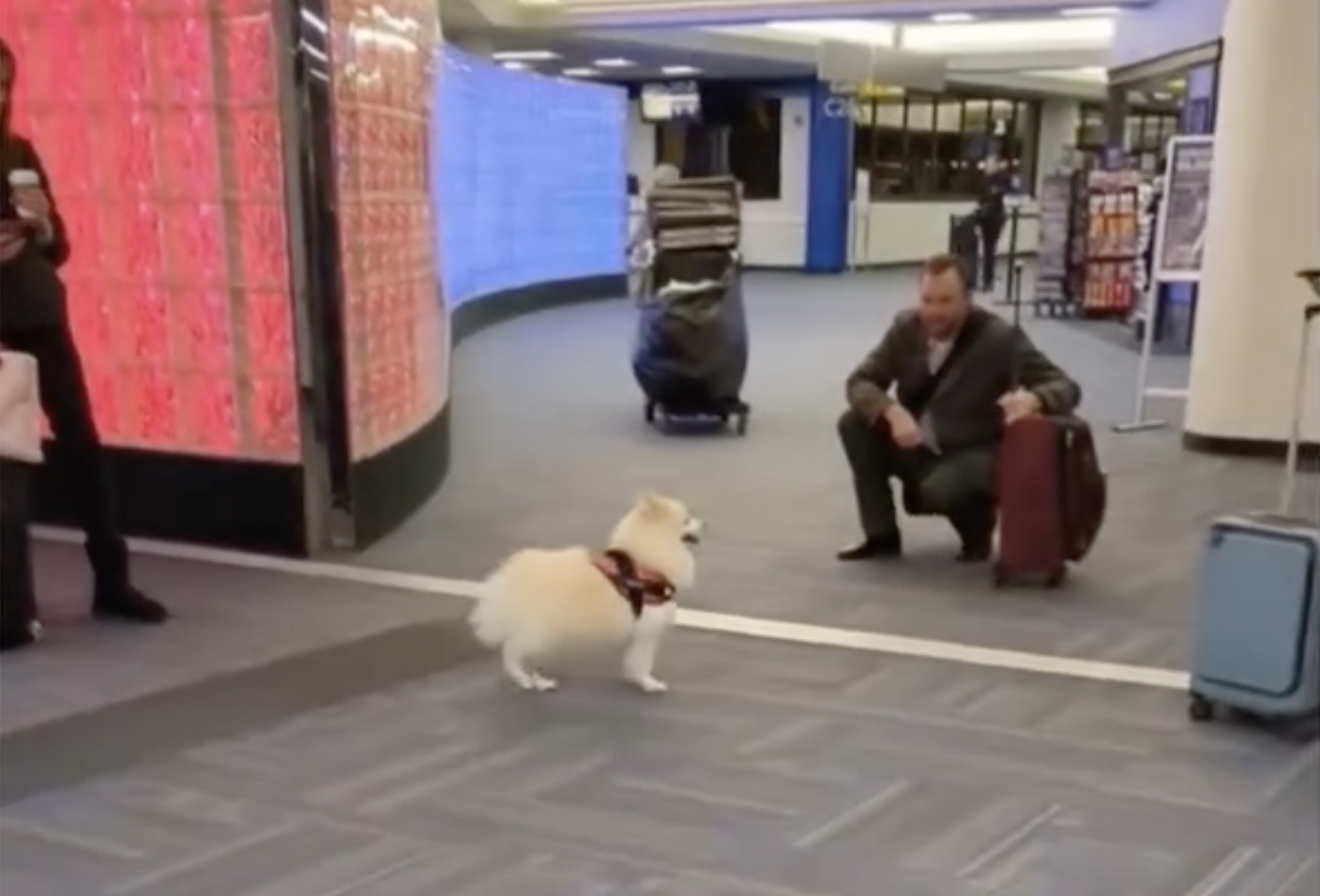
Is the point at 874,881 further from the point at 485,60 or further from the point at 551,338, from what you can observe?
the point at 485,60

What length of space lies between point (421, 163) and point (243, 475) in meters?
1.56

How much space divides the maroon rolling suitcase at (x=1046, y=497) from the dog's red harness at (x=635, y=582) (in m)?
Answer: 1.37

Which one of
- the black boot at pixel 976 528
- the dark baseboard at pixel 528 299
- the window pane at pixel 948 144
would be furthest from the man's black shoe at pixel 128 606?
the window pane at pixel 948 144

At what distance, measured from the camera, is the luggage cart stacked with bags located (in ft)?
23.9

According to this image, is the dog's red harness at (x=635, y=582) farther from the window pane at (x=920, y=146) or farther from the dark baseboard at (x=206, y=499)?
the window pane at (x=920, y=146)

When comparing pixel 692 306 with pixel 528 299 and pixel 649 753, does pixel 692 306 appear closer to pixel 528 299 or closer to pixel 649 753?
pixel 649 753

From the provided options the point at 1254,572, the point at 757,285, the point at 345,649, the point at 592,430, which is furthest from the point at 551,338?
the point at 1254,572

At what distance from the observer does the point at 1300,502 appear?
236 inches

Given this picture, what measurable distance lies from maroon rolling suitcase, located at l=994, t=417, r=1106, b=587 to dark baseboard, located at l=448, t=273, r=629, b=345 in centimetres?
708

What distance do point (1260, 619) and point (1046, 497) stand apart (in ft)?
3.87

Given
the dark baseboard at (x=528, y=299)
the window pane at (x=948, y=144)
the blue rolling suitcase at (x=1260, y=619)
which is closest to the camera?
the blue rolling suitcase at (x=1260, y=619)

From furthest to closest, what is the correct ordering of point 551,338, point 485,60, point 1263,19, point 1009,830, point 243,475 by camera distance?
point 485,60, point 551,338, point 1263,19, point 243,475, point 1009,830

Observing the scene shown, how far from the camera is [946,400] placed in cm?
491

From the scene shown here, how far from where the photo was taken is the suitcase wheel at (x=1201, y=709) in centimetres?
362
